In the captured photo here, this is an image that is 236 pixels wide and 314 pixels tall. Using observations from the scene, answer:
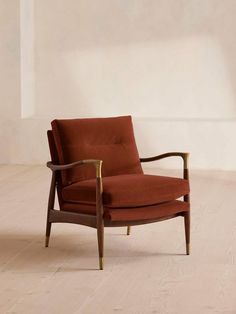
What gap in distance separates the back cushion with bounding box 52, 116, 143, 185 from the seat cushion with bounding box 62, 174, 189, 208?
0.15 meters

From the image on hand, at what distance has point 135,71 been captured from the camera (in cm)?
985

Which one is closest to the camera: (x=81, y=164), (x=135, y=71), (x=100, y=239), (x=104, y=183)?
(x=100, y=239)

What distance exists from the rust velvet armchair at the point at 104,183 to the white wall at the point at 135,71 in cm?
395

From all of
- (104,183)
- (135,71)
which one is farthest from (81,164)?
(135,71)

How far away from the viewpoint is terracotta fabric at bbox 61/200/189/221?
189 inches

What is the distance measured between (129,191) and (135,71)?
5185mm

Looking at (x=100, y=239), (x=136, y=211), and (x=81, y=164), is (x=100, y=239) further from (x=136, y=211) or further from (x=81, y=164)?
(x=81, y=164)

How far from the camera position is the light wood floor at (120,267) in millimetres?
4109

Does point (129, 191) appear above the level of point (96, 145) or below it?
below

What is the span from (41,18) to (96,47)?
838 millimetres

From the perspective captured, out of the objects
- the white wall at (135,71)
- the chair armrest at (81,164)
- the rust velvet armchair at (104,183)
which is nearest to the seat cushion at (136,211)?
the rust velvet armchair at (104,183)

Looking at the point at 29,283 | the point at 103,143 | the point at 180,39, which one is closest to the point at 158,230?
the point at 103,143

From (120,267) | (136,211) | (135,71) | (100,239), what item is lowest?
(120,267)

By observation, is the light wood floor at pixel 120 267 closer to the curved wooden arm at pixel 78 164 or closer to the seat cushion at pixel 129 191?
the seat cushion at pixel 129 191
